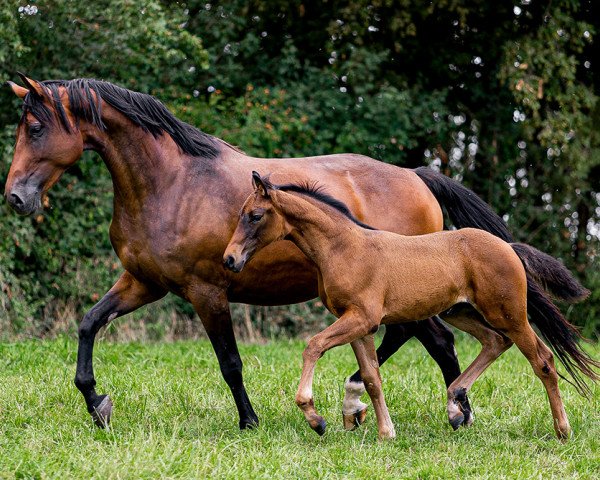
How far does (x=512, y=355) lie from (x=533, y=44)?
4.73 m

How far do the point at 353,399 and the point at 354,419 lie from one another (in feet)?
0.43

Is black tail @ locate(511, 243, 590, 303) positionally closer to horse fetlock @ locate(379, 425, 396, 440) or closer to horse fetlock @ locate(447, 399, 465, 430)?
horse fetlock @ locate(447, 399, 465, 430)

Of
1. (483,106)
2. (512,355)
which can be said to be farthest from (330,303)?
(483,106)

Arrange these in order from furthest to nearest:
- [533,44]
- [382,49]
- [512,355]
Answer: [382,49] < [533,44] < [512,355]

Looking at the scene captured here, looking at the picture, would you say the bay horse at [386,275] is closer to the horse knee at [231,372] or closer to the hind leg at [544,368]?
the hind leg at [544,368]

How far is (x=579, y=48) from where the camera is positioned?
1272 centimetres

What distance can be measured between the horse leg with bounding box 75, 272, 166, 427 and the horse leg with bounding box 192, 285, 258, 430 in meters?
0.47

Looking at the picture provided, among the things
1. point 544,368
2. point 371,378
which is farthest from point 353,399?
point 544,368

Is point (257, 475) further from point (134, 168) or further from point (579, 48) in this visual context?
point (579, 48)

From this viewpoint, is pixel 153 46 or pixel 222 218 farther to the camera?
pixel 153 46

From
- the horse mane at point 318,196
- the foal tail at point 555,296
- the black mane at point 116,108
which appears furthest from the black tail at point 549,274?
the black mane at point 116,108

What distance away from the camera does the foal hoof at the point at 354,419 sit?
19.6 ft

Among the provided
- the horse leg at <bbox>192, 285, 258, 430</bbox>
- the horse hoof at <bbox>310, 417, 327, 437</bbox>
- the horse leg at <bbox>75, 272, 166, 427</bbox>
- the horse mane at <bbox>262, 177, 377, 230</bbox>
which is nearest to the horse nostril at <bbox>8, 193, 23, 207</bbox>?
the horse leg at <bbox>75, 272, 166, 427</bbox>

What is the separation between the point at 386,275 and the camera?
18.0 ft
